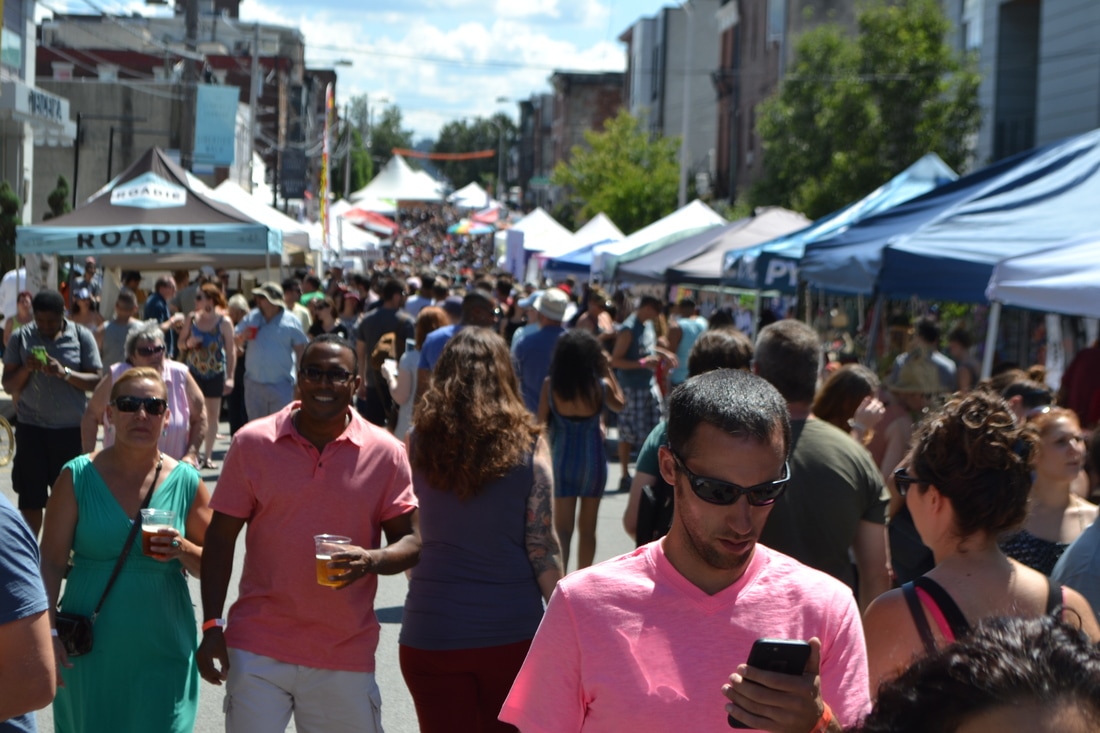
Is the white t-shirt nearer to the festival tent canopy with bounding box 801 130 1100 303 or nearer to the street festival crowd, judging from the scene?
the street festival crowd

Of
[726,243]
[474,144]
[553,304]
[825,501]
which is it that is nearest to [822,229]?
[726,243]

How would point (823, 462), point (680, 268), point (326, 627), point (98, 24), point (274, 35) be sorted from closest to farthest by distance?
1. point (326, 627)
2. point (823, 462)
3. point (680, 268)
4. point (98, 24)
5. point (274, 35)

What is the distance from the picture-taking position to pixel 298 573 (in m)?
4.14

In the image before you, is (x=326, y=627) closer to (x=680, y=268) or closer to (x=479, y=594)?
Answer: (x=479, y=594)

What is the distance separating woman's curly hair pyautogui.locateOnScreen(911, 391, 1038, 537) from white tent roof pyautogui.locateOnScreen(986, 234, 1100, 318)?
539 cm

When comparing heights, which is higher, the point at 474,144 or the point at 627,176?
the point at 474,144

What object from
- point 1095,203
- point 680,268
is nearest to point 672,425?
point 1095,203

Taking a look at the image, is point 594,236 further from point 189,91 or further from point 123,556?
point 123,556

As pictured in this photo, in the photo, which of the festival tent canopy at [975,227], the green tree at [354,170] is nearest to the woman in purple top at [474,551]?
the festival tent canopy at [975,227]

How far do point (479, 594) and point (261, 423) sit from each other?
0.91 meters

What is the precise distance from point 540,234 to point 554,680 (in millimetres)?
30952

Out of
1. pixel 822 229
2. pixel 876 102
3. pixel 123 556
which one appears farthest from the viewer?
pixel 876 102

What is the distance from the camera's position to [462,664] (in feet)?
13.9

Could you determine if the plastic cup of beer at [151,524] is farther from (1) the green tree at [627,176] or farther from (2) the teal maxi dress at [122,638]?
(1) the green tree at [627,176]
